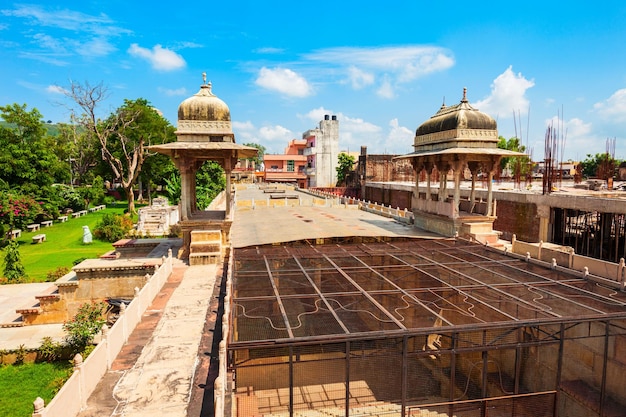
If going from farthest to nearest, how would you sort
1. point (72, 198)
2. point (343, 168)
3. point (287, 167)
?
point (287, 167)
point (343, 168)
point (72, 198)

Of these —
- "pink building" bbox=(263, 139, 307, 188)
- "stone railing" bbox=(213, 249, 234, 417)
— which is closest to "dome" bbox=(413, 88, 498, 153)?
"stone railing" bbox=(213, 249, 234, 417)

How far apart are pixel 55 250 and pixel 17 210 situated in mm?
4562

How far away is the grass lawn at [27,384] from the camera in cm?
1167

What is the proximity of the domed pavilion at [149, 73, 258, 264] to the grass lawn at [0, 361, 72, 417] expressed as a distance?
590 centimetres

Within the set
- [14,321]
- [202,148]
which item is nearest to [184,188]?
[202,148]

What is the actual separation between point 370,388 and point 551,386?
510 centimetres

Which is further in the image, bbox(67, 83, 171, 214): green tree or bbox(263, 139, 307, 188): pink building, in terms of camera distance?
bbox(263, 139, 307, 188): pink building

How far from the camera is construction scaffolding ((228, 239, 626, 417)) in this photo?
759cm

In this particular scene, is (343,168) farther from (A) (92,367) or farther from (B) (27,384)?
(A) (92,367)

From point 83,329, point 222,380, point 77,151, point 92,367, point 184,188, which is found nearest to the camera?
point 222,380

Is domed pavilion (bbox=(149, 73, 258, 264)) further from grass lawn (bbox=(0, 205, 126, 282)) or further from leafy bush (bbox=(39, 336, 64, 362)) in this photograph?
grass lawn (bbox=(0, 205, 126, 282))

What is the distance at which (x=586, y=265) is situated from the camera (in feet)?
41.1

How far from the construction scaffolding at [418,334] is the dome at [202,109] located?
22.4 feet

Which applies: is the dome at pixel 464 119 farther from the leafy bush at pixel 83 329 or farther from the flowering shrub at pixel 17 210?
the flowering shrub at pixel 17 210
